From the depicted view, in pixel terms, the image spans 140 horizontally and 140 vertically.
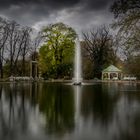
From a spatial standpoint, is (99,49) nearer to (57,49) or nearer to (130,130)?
(57,49)

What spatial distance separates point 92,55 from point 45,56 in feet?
46.1

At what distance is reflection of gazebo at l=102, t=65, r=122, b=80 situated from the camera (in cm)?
6384

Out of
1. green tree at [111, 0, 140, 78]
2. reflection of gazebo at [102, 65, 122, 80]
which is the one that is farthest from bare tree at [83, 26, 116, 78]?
green tree at [111, 0, 140, 78]

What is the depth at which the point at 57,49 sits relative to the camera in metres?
61.9

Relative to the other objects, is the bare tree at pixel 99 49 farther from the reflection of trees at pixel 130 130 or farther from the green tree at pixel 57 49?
the reflection of trees at pixel 130 130

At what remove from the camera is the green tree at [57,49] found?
61562 millimetres

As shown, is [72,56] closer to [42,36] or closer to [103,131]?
[42,36]

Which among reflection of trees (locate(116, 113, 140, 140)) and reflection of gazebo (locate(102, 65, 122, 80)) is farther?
reflection of gazebo (locate(102, 65, 122, 80))

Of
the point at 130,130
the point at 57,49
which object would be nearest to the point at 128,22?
the point at 130,130

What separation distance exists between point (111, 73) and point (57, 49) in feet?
44.0

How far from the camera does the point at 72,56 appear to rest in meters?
63.1

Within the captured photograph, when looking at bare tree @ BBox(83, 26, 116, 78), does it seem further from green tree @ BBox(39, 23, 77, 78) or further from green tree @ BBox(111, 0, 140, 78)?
green tree @ BBox(111, 0, 140, 78)

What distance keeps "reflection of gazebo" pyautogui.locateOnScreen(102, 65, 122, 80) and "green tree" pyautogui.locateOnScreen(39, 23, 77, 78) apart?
8.45 meters

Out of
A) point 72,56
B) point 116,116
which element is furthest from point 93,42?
point 116,116
